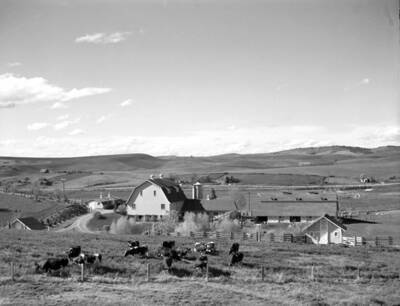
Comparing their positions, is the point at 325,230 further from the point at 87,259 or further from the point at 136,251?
the point at 87,259

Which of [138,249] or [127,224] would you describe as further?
[127,224]

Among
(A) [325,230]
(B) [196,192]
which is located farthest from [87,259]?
(B) [196,192]

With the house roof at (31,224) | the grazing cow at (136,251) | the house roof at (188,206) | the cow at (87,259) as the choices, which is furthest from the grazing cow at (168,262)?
the house roof at (188,206)

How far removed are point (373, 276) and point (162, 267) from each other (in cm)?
871

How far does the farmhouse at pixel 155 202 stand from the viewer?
191 feet

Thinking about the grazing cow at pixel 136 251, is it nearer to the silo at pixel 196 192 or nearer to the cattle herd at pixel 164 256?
the cattle herd at pixel 164 256

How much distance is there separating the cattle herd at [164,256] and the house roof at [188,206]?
3324cm

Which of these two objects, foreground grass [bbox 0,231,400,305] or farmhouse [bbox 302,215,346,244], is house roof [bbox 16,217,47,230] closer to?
foreground grass [bbox 0,231,400,305]

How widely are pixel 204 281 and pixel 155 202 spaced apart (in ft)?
131

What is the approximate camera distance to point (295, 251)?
90.6 feet

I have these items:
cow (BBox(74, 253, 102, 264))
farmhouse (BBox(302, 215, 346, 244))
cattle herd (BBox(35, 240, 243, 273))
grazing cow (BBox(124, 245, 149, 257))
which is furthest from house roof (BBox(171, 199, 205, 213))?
cow (BBox(74, 253, 102, 264))

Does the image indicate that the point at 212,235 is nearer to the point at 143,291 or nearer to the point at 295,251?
the point at 295,251

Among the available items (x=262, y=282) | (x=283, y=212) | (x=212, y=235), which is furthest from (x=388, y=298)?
(x=283, y=212)

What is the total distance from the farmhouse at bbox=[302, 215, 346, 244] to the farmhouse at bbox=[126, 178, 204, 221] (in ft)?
56.6
